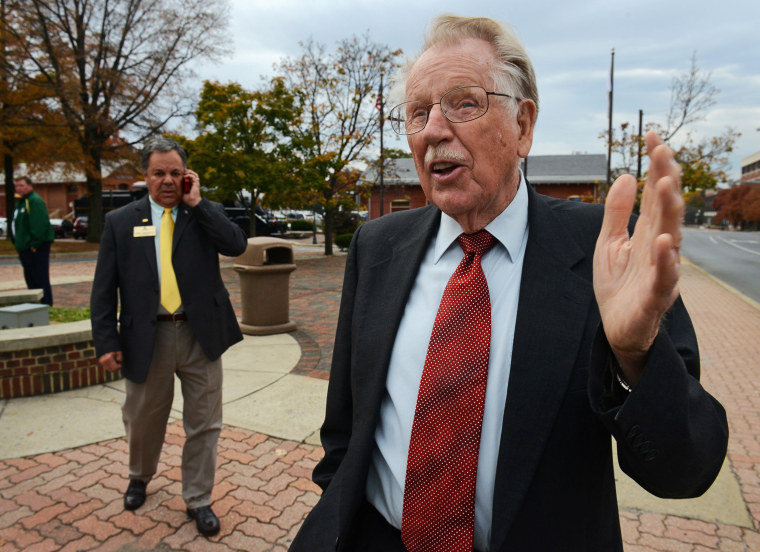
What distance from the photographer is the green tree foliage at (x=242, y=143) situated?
51.7 ft

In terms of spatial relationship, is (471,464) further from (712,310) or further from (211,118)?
(211,118)

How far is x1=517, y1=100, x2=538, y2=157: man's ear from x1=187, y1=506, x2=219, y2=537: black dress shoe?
8.54ft

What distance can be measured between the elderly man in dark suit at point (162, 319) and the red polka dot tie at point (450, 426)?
2.08 m

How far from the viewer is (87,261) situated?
754 inches

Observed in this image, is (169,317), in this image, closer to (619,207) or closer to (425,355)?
(425,355)

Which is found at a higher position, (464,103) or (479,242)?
(464,103)

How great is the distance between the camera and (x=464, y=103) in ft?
4.81

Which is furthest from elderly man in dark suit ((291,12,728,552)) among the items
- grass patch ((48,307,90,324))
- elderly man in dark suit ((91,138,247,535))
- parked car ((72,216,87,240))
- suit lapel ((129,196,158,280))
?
parked car ((72,216,87,240))

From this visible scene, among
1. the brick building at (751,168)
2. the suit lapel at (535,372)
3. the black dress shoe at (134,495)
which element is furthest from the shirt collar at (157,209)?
the brick building at (751,168)

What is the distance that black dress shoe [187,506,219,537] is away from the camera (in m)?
2.94

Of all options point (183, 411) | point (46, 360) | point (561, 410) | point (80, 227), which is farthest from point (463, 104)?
point (80, 227)

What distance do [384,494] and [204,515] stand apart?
192cm

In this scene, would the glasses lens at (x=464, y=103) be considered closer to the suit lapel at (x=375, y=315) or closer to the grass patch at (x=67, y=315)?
the suit lapel at (x=375, y=315)

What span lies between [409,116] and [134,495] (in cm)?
285
